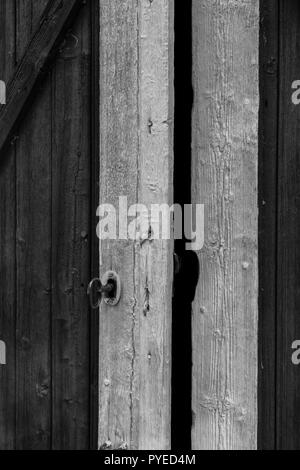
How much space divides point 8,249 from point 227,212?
1.02 meters

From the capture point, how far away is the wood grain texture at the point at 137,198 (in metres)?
1.51

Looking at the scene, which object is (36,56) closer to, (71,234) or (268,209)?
Answer: (71,234)

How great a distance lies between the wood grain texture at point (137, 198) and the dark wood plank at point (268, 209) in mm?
324

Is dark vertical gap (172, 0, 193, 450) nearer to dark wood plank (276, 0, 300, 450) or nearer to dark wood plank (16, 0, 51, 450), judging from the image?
dark wood plank (276, 0, 300, 450)

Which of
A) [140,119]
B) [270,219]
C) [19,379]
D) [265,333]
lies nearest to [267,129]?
[270,219]

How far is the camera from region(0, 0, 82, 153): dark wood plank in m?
2.12

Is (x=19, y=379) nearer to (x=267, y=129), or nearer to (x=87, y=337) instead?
(x=87, y=337)

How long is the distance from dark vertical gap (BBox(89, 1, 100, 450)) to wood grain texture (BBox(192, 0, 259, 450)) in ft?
1.87

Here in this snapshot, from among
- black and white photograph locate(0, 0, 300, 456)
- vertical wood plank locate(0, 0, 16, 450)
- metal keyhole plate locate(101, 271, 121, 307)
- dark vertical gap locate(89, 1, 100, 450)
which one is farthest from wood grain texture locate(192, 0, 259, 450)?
vertical wood plank locate(0, 0, 16, 450)

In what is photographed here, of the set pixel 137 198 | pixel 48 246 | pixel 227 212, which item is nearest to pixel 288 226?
pixel 227 212

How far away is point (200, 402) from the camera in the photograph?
157 centimetres

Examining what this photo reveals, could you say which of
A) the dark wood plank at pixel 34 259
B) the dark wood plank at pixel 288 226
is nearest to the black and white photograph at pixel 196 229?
the dark wood plank at pixel 288 226

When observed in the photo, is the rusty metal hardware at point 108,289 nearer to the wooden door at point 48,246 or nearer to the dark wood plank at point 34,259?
the wooden door at point 48,246

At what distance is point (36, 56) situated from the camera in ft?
7.12
